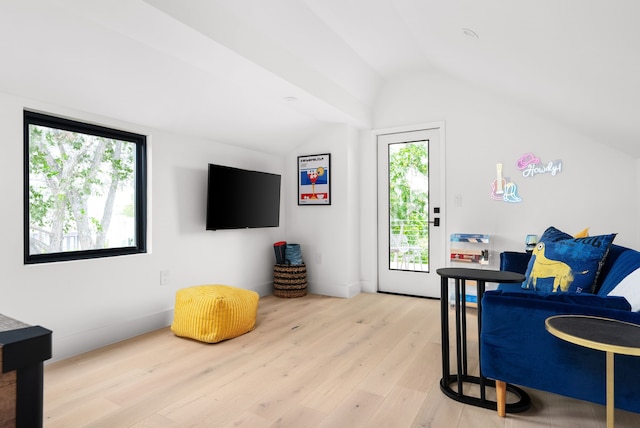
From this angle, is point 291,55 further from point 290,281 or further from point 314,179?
point 290,281

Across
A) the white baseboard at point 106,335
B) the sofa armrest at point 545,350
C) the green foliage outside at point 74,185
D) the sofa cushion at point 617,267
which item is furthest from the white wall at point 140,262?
the sofa cushion at point 617,267

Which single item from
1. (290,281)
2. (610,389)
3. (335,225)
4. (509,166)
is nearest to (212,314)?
(290,281)

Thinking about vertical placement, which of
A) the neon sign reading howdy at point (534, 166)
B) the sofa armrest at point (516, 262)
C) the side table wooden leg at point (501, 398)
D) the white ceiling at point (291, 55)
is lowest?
the side table wooden leg at point (501, 398)

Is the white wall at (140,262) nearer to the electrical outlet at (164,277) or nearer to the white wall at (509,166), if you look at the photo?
the electrical outlet at (164,277)

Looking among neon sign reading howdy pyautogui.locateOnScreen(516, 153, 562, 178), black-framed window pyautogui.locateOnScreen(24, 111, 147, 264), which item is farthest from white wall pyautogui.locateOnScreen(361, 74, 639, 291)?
black-framed window pyautogui.locateOnScreen(24, 111, 147, 264)

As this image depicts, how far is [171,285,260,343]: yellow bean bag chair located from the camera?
288cm

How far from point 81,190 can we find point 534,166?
4.12 meters

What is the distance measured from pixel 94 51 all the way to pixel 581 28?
267 cm

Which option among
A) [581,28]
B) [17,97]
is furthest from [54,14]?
[581,28]

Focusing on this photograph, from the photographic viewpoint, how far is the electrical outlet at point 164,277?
3305 mm

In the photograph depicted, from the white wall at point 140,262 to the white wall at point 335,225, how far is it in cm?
54

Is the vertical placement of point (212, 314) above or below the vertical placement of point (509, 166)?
below

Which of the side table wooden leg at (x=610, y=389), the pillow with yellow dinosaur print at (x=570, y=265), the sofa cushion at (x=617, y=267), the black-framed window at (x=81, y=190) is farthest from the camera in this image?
the black-framed window at (x=81, y=190)

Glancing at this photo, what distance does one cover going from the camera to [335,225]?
14.7 ft
